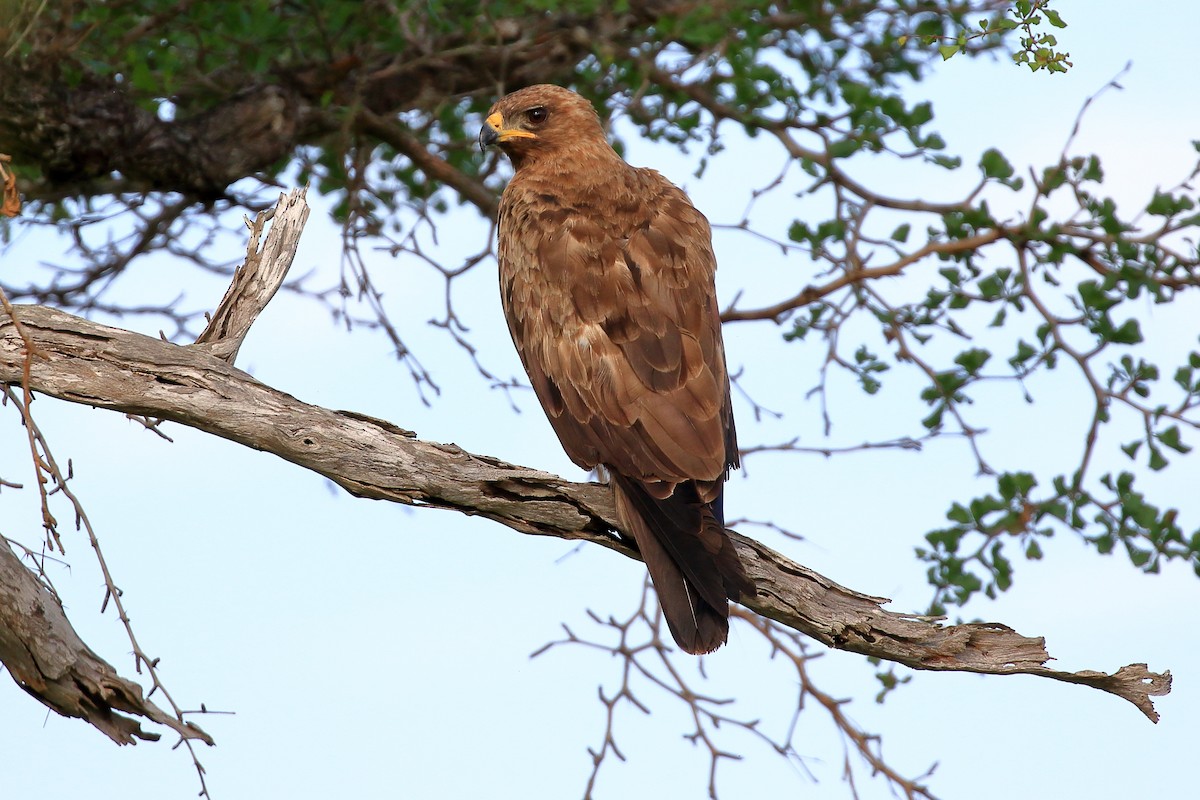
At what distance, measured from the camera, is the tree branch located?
3.47m

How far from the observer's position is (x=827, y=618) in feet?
11.7

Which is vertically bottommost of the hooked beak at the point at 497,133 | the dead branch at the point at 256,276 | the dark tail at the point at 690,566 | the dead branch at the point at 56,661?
the dead branch at the point at 56,661

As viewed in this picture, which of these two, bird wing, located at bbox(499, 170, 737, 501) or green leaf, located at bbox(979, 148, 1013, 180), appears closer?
bird wing, located at bbox(499, 170, 737, 501)

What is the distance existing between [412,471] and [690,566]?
0.81 meters

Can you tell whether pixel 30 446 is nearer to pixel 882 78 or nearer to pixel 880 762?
pixel 880 762

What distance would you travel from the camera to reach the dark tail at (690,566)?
3.36 m

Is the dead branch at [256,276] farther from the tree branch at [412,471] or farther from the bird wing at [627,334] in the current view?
the bird wing at [627,334]

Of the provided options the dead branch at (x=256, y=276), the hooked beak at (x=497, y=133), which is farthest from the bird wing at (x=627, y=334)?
the dead branch at (x=256, y=276)

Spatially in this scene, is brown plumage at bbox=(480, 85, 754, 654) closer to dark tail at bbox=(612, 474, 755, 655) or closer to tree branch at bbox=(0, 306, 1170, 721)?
dark tail at bbox=(612, 474, 755, 655)

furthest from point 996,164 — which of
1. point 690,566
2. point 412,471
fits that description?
point 412,471

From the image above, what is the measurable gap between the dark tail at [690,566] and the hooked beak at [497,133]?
69.3 inches

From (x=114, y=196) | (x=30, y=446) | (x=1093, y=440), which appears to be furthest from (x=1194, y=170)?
(x=114, y=196)

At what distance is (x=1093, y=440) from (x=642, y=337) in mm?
2019

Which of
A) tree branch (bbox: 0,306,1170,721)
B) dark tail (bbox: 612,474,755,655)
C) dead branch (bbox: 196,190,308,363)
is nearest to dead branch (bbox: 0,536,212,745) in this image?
tree branch (bbox: 0,306,1170,721)
